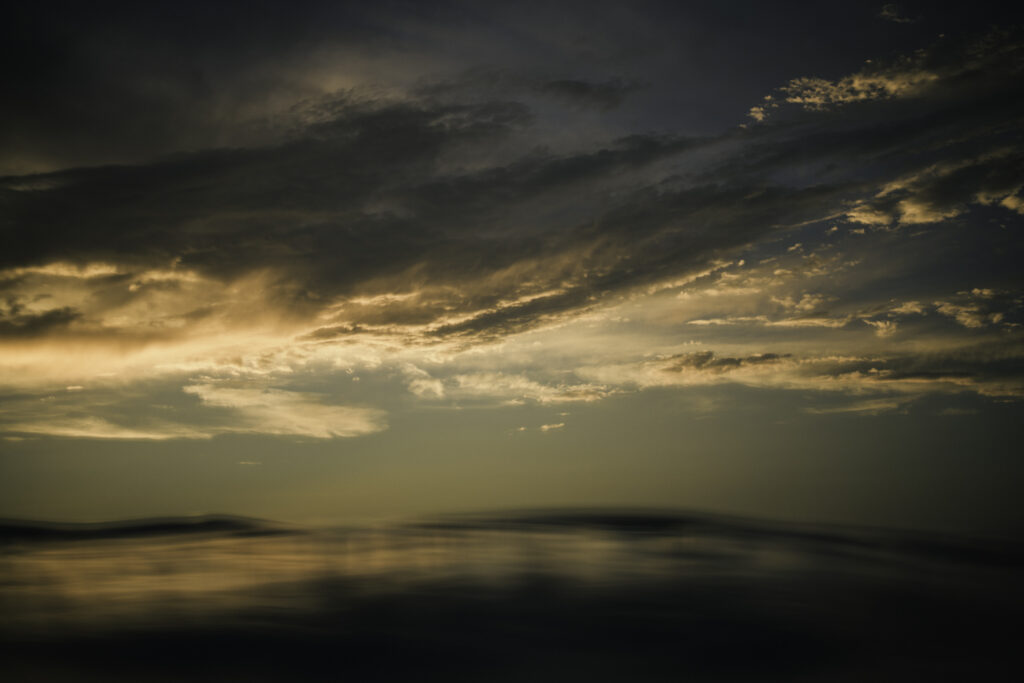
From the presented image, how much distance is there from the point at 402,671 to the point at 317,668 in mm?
603

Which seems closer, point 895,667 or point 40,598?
point 895,667

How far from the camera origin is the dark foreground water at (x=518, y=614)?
420cm

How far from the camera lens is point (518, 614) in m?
5.63

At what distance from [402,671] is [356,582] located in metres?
3.53

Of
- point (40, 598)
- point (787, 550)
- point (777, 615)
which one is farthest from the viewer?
point (787, 550)

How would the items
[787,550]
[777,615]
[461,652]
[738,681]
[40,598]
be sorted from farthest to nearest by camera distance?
[787,550]
[40,598]
[777,615]
[461,652]
[738,681]

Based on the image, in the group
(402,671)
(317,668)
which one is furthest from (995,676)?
(317,668)

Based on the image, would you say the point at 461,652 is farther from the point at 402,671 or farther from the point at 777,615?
the point at 777,615

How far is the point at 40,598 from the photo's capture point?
639 cm

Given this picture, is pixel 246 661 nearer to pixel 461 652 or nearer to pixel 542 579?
pixel 461 652

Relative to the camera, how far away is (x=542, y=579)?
7.42m

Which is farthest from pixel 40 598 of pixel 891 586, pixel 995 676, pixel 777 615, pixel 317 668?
pixel 891 586

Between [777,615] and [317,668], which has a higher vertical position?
[317,668]

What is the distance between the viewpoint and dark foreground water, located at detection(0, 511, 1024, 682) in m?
4.20
